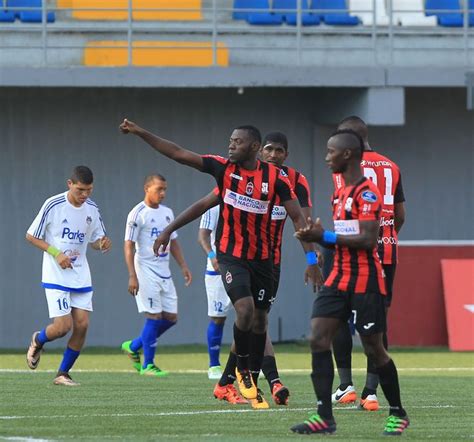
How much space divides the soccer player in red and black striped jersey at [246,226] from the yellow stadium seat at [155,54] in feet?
34.4

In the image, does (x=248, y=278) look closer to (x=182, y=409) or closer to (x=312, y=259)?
(x=312, y=259)

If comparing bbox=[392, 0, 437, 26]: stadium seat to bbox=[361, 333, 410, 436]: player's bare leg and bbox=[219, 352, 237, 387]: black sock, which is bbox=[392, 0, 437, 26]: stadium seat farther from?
bbox=[361, 333, 410, 436]: player's bare leg

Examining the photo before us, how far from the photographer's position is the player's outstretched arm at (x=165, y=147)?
9.80m

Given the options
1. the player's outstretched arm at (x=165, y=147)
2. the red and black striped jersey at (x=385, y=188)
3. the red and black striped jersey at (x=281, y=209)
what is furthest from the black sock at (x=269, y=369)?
the player's outstretched arm at (x=165, y=147)

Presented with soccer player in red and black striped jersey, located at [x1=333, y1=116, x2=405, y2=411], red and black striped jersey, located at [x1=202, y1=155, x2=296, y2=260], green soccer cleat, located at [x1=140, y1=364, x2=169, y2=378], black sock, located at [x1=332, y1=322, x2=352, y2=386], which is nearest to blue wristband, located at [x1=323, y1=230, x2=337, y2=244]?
soccer player in red and black striped jersey, located at [x1=333, y1=116, x2=405, y2=411]

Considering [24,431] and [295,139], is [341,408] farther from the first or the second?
[295,139]

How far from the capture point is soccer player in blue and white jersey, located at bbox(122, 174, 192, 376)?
51.1ft

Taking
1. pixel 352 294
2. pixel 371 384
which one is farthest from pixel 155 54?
pixel 352 294

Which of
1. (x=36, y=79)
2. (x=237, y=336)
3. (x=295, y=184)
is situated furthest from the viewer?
(x=36, y=79)

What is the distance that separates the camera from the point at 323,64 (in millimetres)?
21328

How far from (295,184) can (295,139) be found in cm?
1030

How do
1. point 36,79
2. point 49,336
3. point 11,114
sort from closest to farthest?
point 49,336 → point 36,79 → point 11,114

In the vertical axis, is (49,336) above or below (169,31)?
below

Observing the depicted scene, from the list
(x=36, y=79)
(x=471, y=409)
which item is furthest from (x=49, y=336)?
(x=36, y=79)
